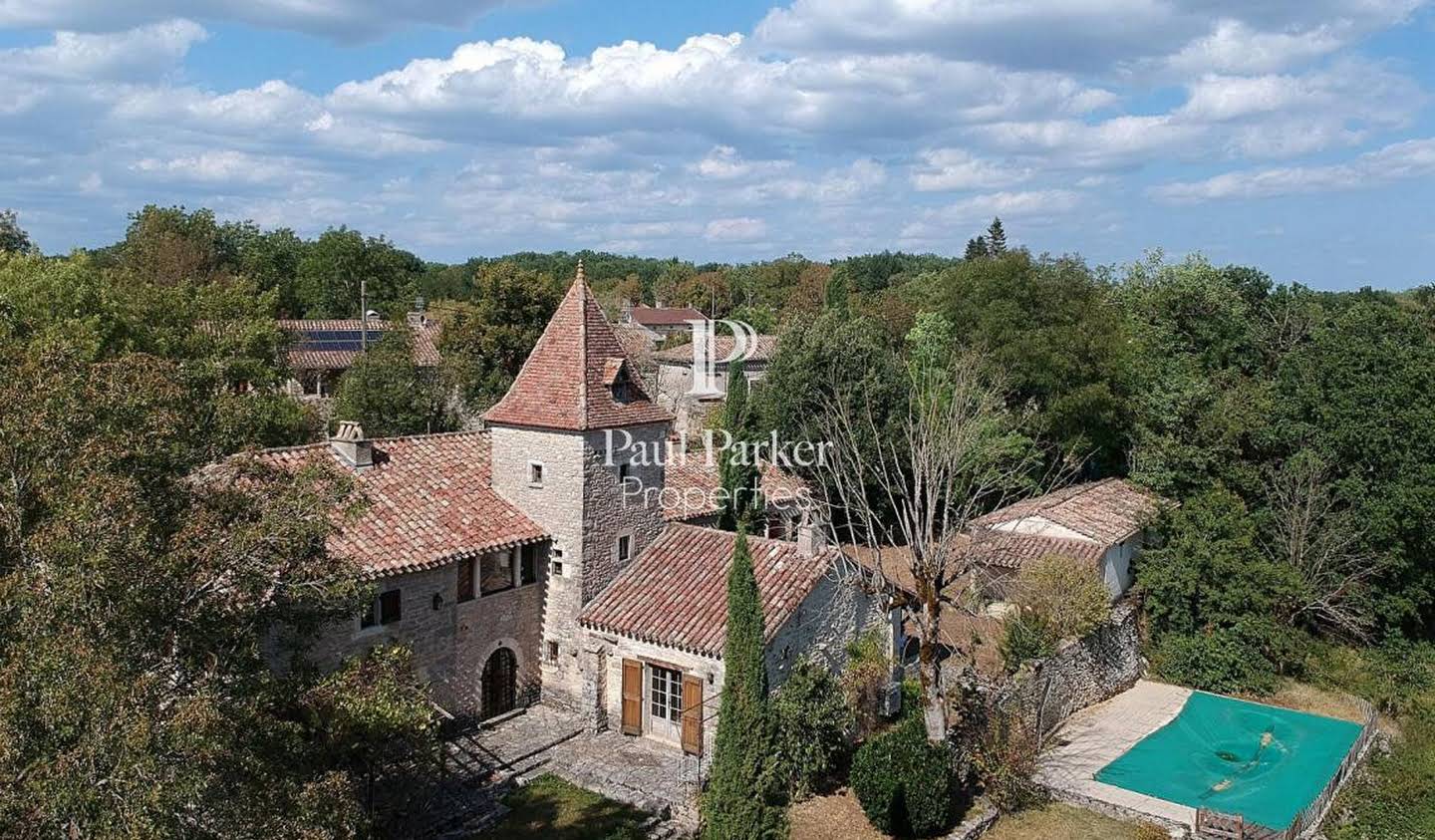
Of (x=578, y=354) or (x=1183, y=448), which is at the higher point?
(x=578, y=354)

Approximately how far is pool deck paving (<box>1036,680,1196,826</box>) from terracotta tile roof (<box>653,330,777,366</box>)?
33.1m

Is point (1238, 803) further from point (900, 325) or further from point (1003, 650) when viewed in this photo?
point (900, 325)

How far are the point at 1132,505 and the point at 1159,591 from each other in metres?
4.99

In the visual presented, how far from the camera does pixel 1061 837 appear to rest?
65.5 ft

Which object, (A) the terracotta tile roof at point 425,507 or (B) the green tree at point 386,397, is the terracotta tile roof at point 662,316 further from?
(A) the terracotta tile roof at point 425,507

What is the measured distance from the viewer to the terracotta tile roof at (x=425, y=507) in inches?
810

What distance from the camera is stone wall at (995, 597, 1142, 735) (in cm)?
2338

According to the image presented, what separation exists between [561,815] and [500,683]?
5.35 metres

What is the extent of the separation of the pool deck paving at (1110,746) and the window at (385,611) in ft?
50.3

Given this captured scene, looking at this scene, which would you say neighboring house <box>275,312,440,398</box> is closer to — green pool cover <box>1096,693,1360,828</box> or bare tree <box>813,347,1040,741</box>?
bare tree <box>813,347,1040,741</box>

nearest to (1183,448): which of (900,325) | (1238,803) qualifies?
(1238,803)

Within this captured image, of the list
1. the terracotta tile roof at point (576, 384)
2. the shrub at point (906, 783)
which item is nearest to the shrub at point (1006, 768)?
the shrub at point (906, 783)

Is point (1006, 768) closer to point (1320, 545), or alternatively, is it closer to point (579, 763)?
point (579, 763)

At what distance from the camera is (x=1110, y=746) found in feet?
79.9
